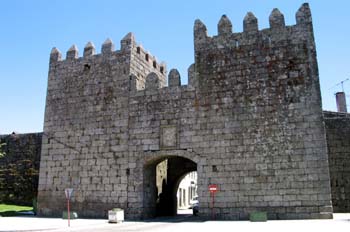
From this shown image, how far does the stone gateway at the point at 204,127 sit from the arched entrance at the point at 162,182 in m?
0.13

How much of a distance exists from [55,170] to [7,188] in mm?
7785

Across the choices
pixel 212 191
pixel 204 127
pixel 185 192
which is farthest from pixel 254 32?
pixel 185 192

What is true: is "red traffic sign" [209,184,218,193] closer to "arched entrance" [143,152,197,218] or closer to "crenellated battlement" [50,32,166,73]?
"arched entrance" [143,152,197,218]

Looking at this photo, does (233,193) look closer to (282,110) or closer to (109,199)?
(282,110)

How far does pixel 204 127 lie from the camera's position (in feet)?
47.5

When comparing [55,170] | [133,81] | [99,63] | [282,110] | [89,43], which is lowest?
[55,170]

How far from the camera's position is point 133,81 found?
1609cm

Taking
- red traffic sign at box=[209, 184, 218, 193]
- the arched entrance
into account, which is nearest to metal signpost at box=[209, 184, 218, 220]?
red traffic sign at box=[209, 184, 218, 193]

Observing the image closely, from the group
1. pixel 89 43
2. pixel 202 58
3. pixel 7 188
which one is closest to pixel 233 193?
pixel 202 58

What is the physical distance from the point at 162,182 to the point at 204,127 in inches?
198

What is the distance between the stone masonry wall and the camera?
53.1 ft

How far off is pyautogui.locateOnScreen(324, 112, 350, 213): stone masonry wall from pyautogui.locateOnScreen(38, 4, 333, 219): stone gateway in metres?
4.04

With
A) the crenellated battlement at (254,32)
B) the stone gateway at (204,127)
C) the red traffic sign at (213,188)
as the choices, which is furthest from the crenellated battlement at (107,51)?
the red traffic sign at (213,188)

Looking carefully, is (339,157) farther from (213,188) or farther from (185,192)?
(185,192)
